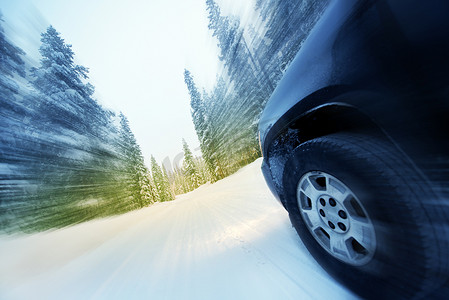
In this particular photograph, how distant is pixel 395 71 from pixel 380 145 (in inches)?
13.5

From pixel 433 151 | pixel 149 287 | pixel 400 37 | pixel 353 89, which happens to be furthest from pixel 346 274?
pixel 149 287

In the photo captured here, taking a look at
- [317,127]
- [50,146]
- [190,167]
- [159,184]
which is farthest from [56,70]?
[190,167]

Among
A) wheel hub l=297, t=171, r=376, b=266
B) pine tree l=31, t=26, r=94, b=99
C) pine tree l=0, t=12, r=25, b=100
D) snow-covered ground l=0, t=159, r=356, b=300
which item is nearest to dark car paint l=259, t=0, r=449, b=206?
wheel hub l=297, t=171, r=376, b=266

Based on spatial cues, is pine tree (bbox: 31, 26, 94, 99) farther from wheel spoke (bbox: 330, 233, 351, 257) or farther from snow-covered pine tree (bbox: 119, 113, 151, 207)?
wheel spoke (bbox: 330, 233, 351, 257)

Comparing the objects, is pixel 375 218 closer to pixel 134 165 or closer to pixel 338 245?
pixel 338 245

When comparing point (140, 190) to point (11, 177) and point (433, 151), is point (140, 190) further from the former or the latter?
point (433, 151)

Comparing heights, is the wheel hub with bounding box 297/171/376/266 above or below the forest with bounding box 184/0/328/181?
below

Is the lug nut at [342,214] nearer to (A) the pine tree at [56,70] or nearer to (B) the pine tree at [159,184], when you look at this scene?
(A) the pine tree at [56,70]

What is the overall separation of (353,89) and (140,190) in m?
23.6

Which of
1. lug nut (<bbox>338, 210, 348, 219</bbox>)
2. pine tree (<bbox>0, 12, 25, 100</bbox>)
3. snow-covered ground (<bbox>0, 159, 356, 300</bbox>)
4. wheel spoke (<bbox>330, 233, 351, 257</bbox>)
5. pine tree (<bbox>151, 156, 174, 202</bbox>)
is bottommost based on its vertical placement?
snow-covered ground (<bbox>0, 159, 356, 300</bbox>)

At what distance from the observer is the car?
0.68 metres

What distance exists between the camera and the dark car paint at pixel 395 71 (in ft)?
2.13

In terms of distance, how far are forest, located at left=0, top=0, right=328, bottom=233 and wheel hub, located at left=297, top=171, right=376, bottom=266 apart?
121 inches

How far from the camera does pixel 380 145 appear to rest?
863 millimetres
